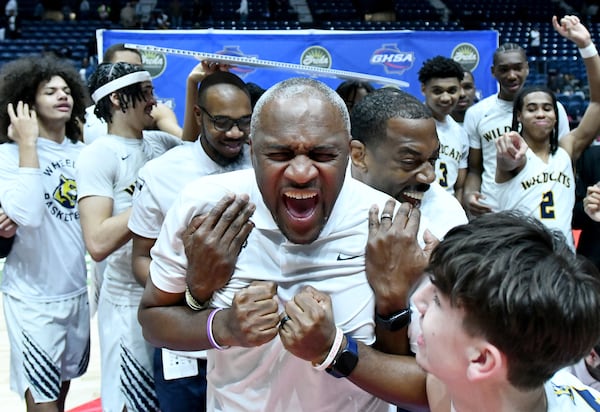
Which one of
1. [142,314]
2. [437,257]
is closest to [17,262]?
[142,314]

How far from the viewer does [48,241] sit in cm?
344

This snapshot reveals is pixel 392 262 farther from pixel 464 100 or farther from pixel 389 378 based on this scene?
pixel 464 100

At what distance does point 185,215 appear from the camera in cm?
173

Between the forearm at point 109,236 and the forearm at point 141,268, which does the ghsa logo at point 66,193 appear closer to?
the forearm at point 109,236

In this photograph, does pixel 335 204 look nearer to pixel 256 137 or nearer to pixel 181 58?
pixel 256 137

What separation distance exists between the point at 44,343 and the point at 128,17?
15328 millimetres

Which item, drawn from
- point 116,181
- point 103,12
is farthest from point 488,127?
point 103,12

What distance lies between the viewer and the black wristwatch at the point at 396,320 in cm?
161

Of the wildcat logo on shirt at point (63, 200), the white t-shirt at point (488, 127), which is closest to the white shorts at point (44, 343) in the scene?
the wildcat logo on shirt at point (63, 200)

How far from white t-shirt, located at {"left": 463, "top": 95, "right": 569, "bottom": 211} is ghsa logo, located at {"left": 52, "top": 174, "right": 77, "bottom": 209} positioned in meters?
2.50

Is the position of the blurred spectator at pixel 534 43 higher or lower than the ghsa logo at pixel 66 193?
lower


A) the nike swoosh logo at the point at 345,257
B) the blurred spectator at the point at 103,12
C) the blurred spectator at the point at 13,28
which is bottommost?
the blurred spectator at the point at 13,28

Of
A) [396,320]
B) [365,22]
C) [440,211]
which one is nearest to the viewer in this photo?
[396,320]

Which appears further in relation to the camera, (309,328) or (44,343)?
(44,343)
